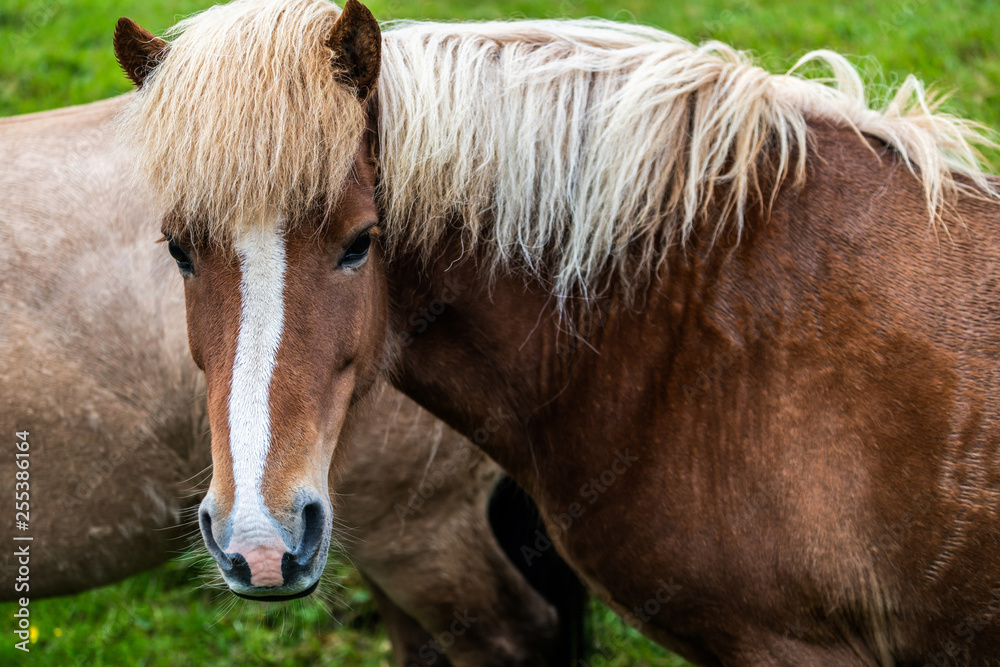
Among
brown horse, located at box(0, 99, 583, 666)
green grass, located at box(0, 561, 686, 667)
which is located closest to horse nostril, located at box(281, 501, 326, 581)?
brown horse, located at box(0, 99, 583, 666)

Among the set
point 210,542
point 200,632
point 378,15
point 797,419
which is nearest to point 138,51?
point 210,542

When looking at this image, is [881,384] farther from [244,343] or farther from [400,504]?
[400,504]

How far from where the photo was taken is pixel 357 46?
1.91 meters

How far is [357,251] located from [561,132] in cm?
64

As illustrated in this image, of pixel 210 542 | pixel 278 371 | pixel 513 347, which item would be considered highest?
pixel 278 371

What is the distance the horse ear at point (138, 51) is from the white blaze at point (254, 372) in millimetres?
584

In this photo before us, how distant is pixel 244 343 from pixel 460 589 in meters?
1.65

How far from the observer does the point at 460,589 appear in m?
3.08

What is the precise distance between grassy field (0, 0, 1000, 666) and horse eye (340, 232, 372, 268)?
1.12 m

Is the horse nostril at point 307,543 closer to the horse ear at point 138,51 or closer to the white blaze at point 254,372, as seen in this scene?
the white blaze at point 254,372

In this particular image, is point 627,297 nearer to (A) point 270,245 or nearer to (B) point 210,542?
(A) point 270,245

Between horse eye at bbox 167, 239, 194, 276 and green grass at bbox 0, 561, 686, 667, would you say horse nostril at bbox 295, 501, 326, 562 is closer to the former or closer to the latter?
horse eye at bbox 167, 239, 194, 276

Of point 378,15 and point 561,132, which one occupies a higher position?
point 561,132

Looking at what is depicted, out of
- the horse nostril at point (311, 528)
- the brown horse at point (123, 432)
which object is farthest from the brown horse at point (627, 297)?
the brown horse at point (123, 432)
